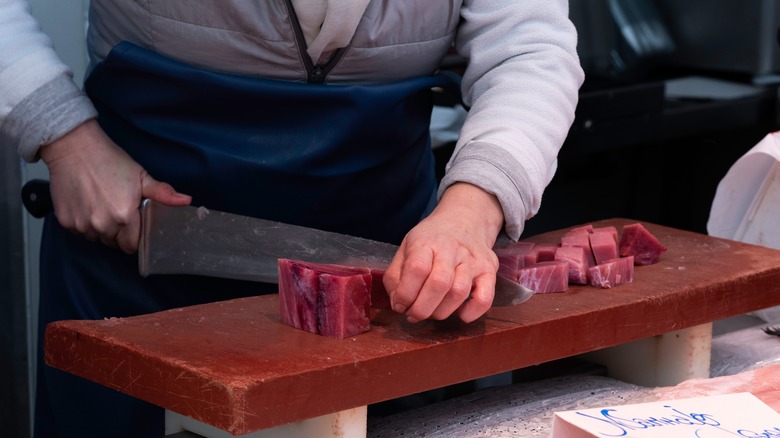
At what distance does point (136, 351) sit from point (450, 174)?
1.94ft

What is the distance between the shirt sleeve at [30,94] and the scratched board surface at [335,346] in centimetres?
40

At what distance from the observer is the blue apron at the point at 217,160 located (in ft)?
6.46

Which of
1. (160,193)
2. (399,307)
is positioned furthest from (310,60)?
(399,307)

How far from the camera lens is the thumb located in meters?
1.91

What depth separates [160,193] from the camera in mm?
1916

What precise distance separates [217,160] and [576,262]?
628mm

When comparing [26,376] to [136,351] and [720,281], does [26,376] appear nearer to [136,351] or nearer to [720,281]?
[136,351]

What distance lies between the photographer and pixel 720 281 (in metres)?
1.93

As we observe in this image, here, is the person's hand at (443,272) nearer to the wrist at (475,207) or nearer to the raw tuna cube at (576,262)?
the wrist at (475,207)

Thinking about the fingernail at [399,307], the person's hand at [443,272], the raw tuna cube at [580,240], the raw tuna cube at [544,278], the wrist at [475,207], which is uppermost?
the wrist at [475,207]

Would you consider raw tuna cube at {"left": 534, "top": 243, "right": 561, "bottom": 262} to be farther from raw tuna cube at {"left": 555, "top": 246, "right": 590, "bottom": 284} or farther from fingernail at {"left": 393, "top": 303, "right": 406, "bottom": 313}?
fingernail at {"left": 393, "top": 303, "right": 406, "bottom": 313}

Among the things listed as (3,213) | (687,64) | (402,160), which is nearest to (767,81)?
(687,64)

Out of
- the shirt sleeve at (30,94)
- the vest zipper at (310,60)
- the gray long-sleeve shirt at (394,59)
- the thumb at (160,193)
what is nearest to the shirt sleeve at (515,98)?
the gray long-sleeve shirt at (394,59)

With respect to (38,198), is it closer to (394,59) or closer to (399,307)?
(394,59)
